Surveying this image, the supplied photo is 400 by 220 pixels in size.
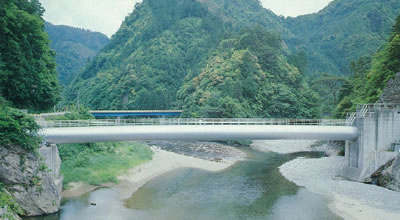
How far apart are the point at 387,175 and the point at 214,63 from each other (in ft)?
178

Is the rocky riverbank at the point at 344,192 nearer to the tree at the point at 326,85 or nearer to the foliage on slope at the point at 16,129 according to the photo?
the foliage on slope at the point at 16,129

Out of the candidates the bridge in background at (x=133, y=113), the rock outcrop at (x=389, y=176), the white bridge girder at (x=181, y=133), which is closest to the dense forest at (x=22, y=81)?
the white bridge girder at (x=181, y=133)

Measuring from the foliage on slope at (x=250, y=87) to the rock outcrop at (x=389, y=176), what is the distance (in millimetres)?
34217

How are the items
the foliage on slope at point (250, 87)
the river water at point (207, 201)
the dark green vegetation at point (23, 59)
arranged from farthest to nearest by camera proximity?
the foliage on slope at point (250, 87), the dark green vegetation at point (23, 59), the river water at point (207, 201)

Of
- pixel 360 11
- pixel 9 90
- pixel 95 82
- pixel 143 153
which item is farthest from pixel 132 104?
pixel 360 11

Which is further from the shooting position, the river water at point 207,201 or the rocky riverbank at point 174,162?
the rocky riverbank at point 174,162

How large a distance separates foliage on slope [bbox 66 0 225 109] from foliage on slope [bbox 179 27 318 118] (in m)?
14.1

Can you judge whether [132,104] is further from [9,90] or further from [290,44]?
[290,44]

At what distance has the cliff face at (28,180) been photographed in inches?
849

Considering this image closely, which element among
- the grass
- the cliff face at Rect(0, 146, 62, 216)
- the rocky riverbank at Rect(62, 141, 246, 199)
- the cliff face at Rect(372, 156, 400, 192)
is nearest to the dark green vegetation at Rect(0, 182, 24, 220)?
the cliff face at Rect(0, 146, 62, 216)

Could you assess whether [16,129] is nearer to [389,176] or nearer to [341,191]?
[341,191]

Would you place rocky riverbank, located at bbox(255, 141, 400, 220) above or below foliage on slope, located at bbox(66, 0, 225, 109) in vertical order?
below

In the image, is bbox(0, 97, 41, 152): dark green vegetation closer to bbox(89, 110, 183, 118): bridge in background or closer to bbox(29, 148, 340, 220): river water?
bbox(29, 148, 340, 220): river water

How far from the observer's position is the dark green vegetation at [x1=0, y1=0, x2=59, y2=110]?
31312 millimetres
